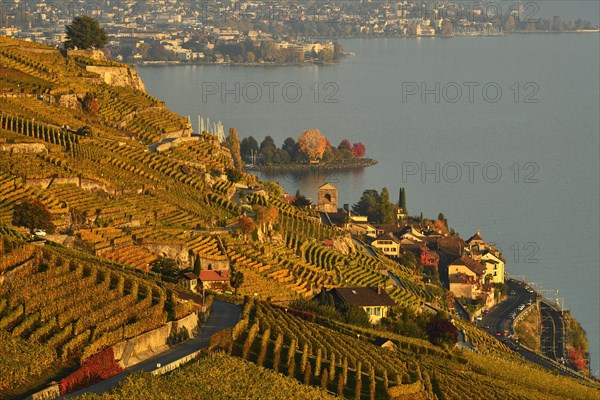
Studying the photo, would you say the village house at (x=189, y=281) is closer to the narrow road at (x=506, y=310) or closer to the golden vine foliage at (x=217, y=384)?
the golden vine foliage at (x=217, y=384)

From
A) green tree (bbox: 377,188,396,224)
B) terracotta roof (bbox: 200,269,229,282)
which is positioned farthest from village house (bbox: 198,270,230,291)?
green tree (bbox: 377,188,396,224)

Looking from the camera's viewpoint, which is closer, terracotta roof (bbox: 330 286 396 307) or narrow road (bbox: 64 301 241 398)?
narrow road (bbox: 64 301 241 398)

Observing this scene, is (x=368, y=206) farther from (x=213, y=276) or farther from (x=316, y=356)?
(x=316, y=356)

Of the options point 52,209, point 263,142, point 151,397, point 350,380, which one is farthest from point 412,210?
point 151,397

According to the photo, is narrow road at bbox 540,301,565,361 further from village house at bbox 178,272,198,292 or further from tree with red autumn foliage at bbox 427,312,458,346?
village house at bbox 178,272,198,292

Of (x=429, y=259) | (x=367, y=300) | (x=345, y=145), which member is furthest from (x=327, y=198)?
(x=345, y=145)
